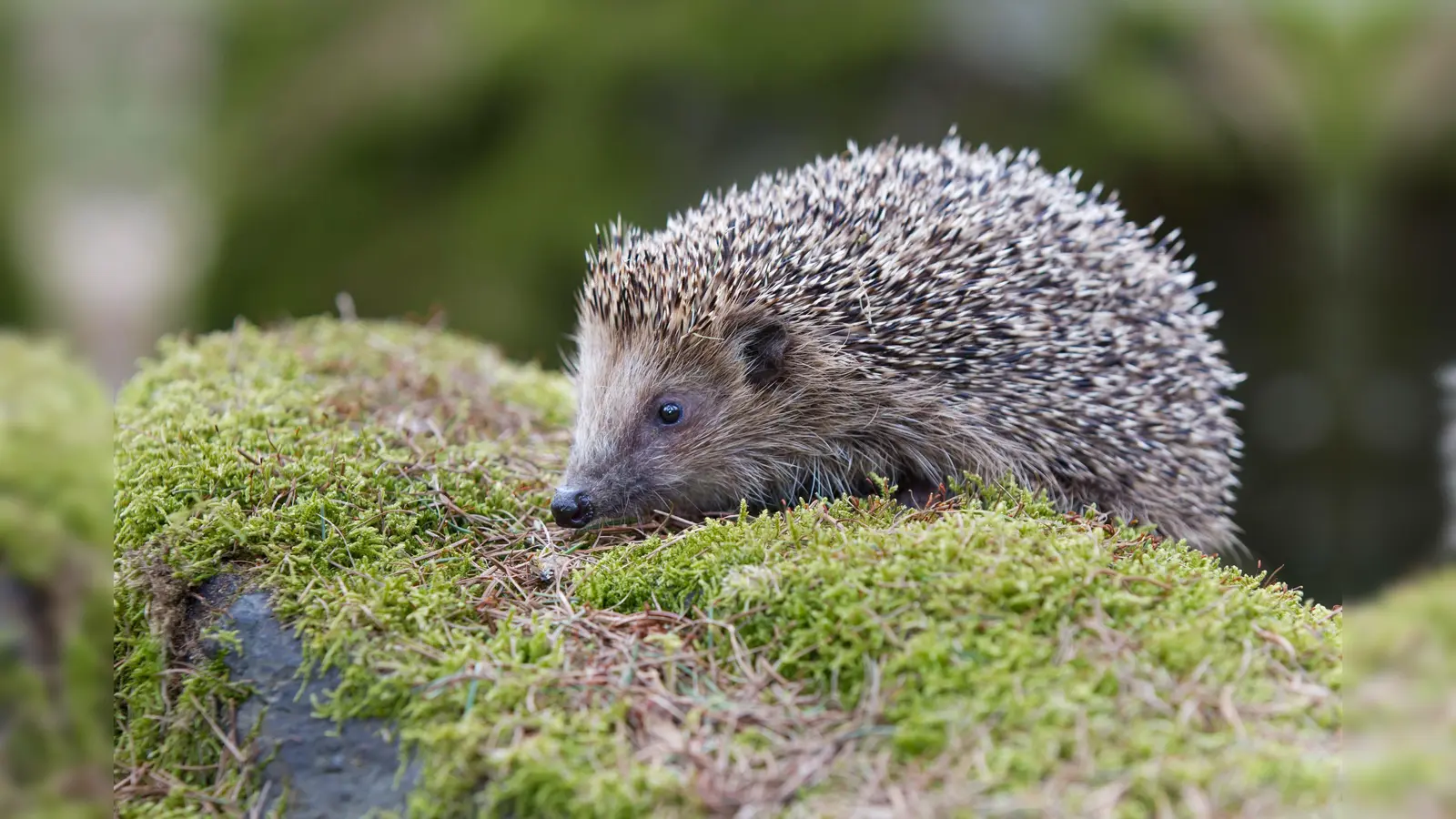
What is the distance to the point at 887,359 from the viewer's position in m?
4.89

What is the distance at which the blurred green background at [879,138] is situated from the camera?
10.2 meters

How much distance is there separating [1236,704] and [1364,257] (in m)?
9.55

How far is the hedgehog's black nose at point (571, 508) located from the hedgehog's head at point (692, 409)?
33 cm

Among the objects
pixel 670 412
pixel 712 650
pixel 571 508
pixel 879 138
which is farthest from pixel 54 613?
pixel 879 138

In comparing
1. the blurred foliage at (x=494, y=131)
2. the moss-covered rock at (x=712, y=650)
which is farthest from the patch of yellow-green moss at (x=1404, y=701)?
the blurred foliage at (x=494, y=131)

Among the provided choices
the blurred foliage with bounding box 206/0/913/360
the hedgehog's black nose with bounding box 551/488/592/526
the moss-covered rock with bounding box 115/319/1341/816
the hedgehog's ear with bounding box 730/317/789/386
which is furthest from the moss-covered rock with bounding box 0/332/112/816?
the blurred foliage with bounding box 206/0/913/360

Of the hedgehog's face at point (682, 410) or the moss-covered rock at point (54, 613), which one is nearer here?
the moss-covered rock at point (54, 613)

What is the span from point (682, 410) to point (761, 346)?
440mm

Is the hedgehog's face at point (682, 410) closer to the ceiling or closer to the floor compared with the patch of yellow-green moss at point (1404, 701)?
closer to the ceiling

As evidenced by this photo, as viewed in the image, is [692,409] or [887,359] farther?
[692,409]

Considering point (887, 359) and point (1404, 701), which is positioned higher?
point (887, 359)

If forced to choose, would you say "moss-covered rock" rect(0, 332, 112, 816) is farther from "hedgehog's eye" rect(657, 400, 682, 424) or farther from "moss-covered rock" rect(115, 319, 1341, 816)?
"hedgehog's eye" rect(657, 400, 682, 424)

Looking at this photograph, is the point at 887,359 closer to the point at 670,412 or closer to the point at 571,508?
the point at 670,412

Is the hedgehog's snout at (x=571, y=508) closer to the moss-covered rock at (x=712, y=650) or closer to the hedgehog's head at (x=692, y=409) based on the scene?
the moss-covered rock at (x=712, y=650)
